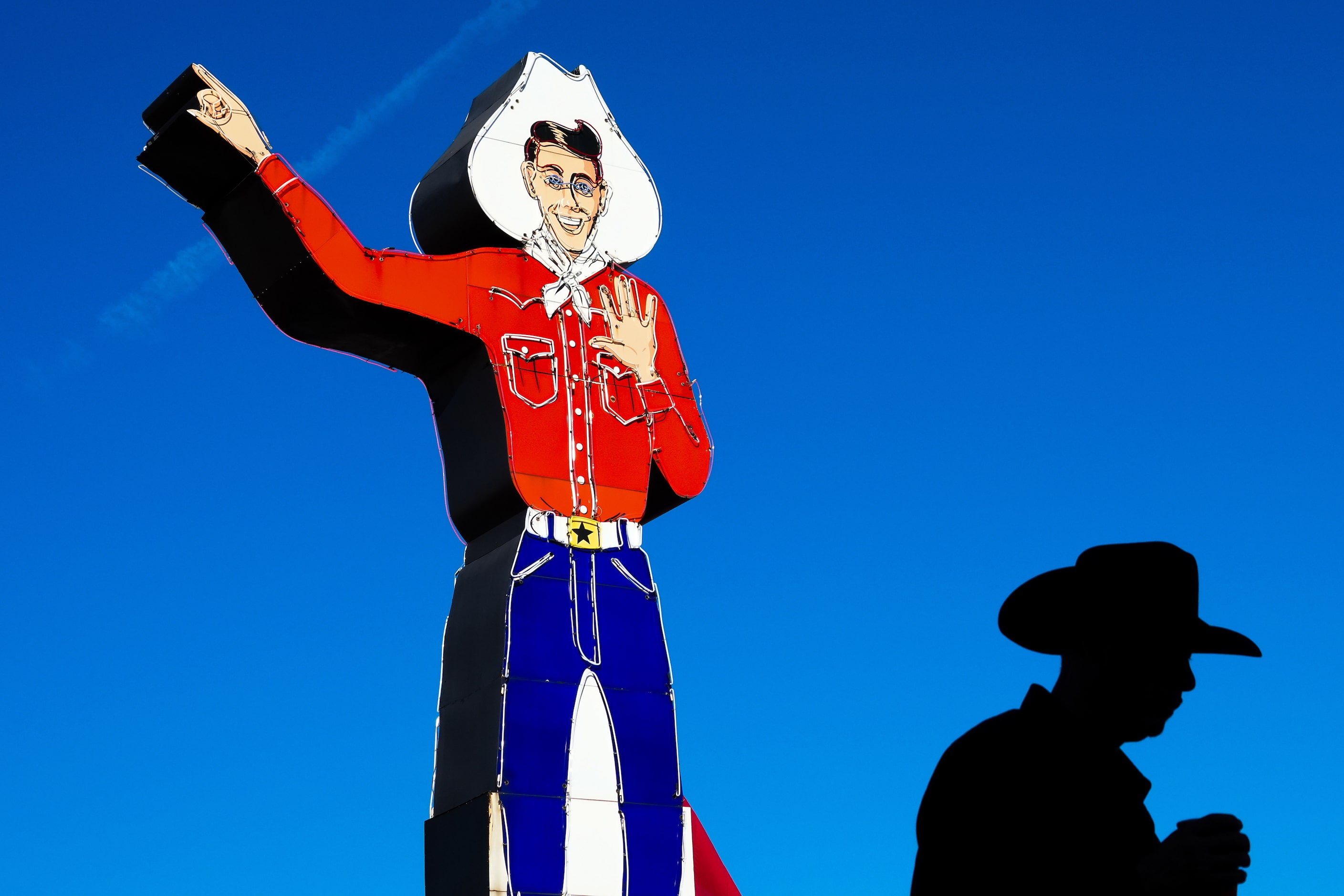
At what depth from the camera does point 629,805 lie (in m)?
11.6

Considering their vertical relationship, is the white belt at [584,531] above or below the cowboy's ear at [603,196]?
below

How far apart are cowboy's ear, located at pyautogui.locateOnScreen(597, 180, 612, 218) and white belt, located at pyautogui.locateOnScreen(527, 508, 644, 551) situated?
2.80 m

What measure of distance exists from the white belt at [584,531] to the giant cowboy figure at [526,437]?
0.05 ft

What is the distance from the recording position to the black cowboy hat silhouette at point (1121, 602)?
3385mm

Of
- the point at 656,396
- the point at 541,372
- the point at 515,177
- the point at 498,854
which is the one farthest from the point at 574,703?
the point at 515,177

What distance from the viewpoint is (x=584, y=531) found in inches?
474

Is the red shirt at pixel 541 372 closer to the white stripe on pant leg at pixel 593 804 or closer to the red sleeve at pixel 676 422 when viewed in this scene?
the red sleeve at pixel 676 422

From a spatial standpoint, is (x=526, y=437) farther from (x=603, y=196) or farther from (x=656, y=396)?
(x=603, y=196)

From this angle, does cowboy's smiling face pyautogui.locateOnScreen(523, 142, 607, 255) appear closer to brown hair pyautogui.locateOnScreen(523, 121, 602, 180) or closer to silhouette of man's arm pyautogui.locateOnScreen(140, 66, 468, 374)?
brown hair pyautogui.locateOnScreen(523, 121, 602, 180)

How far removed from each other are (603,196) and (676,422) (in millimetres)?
2071

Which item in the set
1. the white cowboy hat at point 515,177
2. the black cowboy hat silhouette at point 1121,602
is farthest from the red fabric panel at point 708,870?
the black cowboy hat silhouette at point 1121,602

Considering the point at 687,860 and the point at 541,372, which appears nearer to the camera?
the point at 687,860

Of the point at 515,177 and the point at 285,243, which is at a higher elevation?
the point at 515,177

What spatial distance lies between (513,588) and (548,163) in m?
3.78
